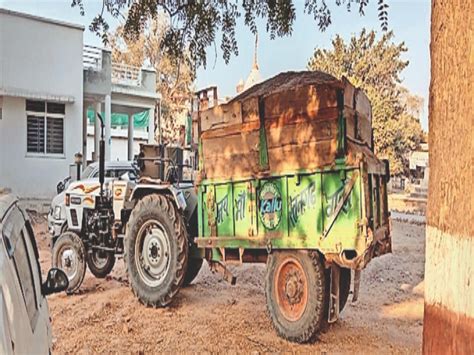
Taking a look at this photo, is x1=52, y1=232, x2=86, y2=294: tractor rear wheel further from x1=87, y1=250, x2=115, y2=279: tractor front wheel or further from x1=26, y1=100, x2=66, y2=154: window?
x1=26, y1=100, x2=66, y2=154: window

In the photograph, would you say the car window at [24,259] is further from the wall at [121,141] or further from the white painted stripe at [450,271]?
the wall at [121,141]

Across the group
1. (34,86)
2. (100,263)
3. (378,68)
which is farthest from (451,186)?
(378,68)

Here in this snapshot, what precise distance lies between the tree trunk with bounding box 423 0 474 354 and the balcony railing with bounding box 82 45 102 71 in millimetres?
18660

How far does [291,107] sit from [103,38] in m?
2.29

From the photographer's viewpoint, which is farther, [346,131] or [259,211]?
[259,211]

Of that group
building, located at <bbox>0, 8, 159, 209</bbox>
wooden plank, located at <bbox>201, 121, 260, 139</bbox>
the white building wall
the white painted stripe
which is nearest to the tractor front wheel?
wooden plank, located at <bbox>201, 121, 260, 139</bbox>

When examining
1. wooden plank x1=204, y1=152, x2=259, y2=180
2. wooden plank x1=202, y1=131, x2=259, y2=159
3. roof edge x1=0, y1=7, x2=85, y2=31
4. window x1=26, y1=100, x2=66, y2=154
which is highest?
roof edge x1=0, y1=7, x2=85, y2=31

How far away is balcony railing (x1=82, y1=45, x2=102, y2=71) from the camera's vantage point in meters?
19.5

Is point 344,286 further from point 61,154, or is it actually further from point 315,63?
point 315,63

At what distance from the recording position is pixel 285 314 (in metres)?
5.80

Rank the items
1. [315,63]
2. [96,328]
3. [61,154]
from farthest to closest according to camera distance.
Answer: [315,63], [61,154], [96,328]

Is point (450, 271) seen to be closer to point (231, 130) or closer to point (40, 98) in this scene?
point (231, 130)

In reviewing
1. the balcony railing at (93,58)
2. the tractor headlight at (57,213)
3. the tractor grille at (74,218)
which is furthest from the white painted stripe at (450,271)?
the balcony railing at (93,58)

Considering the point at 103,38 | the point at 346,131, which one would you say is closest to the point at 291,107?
the point at 346,131
